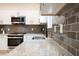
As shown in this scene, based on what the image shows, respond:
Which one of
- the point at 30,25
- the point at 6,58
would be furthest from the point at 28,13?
the point at 6,58

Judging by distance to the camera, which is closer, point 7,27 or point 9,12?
point 9,12

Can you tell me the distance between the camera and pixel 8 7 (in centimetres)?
579

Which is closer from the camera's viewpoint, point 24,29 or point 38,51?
point 38,51

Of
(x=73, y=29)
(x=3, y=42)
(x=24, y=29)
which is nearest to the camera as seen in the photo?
(x=73, y=29)

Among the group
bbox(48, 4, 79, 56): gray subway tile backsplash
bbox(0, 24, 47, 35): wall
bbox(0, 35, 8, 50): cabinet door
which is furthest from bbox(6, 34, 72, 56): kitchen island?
bbox(0, 24, 47, 35): wall

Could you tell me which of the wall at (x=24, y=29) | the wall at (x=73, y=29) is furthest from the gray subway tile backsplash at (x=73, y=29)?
the wall at (x=24, y=29)

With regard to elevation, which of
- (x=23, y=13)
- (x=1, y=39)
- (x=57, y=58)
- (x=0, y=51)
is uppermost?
(x=23, y=13)

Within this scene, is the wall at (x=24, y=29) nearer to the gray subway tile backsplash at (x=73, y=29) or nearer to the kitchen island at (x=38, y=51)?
the kitchen island at (x=38, y=51)

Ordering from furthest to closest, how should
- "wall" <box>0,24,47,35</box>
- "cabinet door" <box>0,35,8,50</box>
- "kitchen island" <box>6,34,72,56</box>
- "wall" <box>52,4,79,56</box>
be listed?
"wall" <box>0,24,47,35</box> → "cabinet door" <box>0,35,8,50</box> → "kitchen island" <box>6,34,72,56</box> → "wall" <box>52,4,79,56</box>

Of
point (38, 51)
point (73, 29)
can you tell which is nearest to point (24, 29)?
point (38, 51)

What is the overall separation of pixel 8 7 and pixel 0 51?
1802 mm

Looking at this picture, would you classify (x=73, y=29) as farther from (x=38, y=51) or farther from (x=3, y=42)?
(x=3, y=42)

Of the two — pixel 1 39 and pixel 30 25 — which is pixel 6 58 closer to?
pixel 1 39

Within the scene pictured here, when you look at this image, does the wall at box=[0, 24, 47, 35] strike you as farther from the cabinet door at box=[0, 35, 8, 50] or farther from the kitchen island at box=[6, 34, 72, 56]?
the kitchen island at box=[6, 34, 72, 56]
